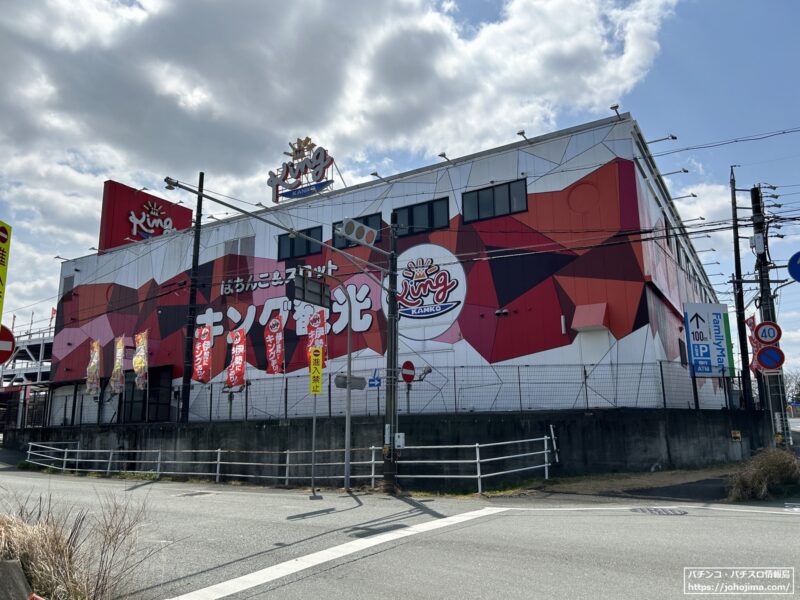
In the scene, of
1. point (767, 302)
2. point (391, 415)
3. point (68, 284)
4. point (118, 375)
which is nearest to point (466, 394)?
point (391, 415)

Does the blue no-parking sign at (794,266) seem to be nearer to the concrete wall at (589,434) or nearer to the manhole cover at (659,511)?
the manhole cover at (659,511)

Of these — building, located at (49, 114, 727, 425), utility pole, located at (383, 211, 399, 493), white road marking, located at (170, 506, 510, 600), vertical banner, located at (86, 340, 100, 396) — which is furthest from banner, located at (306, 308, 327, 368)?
white road marking, located at (170, 506, 510, 600)

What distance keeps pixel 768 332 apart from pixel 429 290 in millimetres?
13364

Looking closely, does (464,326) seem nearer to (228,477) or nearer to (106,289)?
(228,477)

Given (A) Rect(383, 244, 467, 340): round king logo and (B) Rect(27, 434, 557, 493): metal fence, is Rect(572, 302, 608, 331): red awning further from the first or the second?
(B) Rect(27, 434, 557, 493): metal fence

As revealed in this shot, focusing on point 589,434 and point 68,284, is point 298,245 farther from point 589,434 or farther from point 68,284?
point 68,284

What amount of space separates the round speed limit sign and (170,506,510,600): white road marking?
9293mm

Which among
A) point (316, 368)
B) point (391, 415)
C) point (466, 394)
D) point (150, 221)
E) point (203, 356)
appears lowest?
point (391, 415)

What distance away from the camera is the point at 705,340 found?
22156 millimetres

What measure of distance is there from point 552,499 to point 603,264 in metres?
10.3

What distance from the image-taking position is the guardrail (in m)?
17.8

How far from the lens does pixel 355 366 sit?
91.8 feet

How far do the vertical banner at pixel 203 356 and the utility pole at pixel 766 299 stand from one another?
23494mm

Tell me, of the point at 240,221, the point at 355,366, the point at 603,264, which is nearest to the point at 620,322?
the point at 603,264
